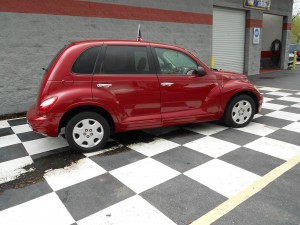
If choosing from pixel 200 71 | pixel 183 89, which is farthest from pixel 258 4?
pixel 183 89

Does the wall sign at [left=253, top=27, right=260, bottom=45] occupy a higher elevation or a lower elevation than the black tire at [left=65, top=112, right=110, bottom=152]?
higher

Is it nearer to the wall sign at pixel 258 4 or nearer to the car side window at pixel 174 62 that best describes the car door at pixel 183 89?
the car side window at pixel 174 62

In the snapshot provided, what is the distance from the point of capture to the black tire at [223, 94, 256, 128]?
4996mm

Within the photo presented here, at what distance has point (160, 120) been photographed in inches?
175

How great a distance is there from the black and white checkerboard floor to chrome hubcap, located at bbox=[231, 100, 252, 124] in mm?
209

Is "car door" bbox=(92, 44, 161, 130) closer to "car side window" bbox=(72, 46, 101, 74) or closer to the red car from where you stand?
the red car

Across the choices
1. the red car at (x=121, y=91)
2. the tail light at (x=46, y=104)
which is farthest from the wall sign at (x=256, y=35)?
the tail light at (x=46, y=104)

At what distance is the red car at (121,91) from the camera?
384 cm

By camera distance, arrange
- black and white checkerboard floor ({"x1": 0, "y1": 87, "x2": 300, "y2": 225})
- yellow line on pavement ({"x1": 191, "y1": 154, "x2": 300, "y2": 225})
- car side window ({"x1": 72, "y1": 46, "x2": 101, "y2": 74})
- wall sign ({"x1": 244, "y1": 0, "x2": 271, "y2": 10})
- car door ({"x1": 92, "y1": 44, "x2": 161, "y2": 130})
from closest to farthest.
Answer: yellow line on pavement ({"x1": 191, "y1": 154, "x2": 300, "y2": 225}), black and white checkerboard floor ({"x1": 0, "y1": 87, "x2": 300, "y2": 225}), car side window ({"x1": 72, "y1": 46, "x2": 101, "y2": 74}), car door ({"x1": 92, "y1": 44, "x2": 161, "y2": 130}), wall sign ({"x1": 244, "y1": 0, "x2": 271, "y2": 10})

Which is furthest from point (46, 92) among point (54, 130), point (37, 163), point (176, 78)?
point (176, 78)

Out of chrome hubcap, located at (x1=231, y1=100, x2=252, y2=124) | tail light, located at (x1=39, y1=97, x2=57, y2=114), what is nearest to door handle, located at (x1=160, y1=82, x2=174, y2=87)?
chrome hubcap, located at (x1=231, y1=100, x2=252, y2=124)

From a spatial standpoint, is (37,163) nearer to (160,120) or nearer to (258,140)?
(160,120)

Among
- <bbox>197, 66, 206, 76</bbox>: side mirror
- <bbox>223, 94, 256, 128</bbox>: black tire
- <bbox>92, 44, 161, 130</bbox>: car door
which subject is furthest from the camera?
<bbox>223, 94, 256, 128</bbox>: black tire

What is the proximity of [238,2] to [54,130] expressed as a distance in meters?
10.7
